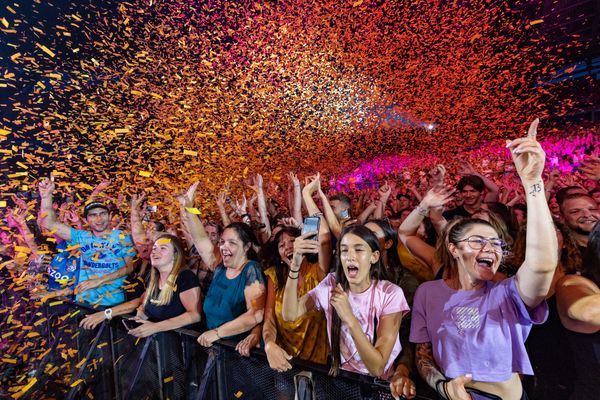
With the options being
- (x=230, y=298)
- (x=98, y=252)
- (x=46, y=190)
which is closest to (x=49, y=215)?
(x=46, y=190)

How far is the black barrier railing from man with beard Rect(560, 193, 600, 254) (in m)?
2.01

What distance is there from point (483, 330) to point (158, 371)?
2.32 meters

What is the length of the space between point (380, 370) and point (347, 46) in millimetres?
9788

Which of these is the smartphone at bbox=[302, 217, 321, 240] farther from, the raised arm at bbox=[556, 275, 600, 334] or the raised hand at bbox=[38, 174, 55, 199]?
the raised hand at bbox=[38, 174, 55, 199]

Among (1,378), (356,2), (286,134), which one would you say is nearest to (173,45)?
(356,2)

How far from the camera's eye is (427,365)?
6.32ft

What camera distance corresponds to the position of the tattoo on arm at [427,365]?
182 centimetres

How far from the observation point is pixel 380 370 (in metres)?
1.93

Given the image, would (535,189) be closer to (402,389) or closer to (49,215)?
(402,389)

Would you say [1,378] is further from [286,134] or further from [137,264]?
[286,134]

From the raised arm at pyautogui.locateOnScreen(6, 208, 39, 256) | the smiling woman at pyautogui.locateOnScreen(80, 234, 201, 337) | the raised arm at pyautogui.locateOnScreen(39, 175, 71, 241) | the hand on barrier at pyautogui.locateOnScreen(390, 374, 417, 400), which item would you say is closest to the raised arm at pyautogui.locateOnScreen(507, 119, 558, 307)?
the hand on barrier at pyautogui.locateOnScreen(390, 374, 417, 400)

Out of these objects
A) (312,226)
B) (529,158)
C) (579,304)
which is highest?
(529,158)

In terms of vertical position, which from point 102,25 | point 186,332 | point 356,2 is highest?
point 356,2

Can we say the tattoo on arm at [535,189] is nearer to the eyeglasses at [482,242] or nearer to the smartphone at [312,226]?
the eyeglasses at [482,242]
